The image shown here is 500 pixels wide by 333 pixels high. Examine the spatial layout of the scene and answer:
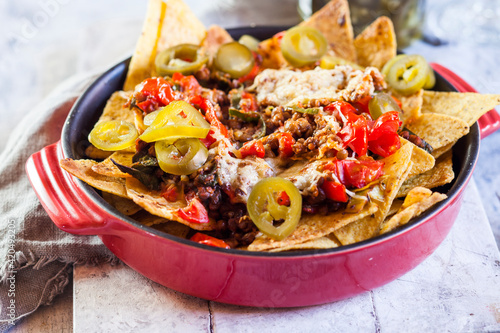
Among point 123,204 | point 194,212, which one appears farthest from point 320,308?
point 123,204

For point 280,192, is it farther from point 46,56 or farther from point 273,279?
point 46,56

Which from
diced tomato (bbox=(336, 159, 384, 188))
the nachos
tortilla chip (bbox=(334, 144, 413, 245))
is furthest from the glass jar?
diced tomato (bbox=(336, 159, 384, 188))

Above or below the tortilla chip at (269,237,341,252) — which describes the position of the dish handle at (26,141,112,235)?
above

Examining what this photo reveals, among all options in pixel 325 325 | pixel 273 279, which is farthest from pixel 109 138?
pixel 325 325

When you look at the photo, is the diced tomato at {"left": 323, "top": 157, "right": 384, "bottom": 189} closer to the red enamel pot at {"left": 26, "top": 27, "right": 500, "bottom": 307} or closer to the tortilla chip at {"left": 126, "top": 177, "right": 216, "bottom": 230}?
the red enamel pot at {"left": 26, "top": 27, "right": 500, "bottom": 307}

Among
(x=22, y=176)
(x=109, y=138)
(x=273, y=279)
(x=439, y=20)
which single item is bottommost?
(x=439, y=20)

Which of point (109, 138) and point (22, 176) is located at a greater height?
point (109, 138)

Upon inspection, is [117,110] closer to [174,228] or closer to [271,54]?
[174,228]

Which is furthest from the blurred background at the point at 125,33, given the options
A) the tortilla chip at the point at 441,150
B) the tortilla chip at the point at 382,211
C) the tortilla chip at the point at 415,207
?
the tortilla chip at the point at 415,207
